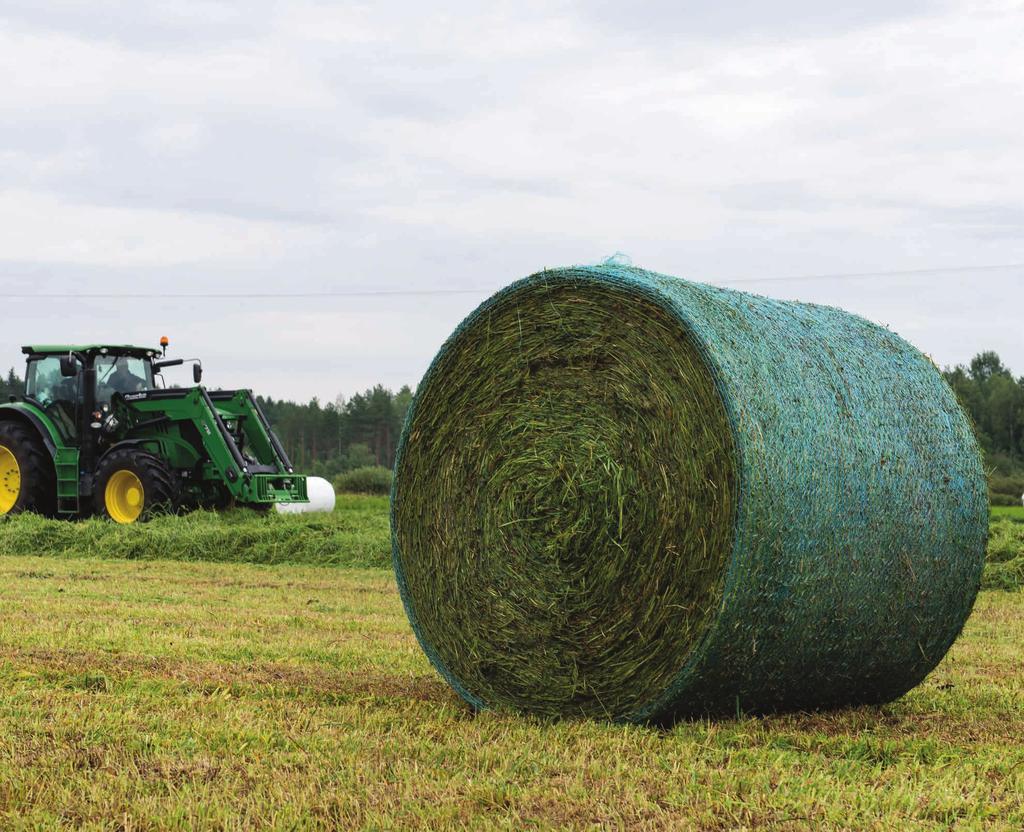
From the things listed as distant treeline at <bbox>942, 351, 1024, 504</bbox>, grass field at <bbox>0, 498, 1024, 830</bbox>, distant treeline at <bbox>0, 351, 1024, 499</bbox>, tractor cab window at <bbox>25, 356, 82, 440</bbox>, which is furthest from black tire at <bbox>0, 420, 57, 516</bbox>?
distant treeline at <bbox>942, 351, 1024, 504</bbox>

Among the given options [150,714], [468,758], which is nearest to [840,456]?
[468,758]

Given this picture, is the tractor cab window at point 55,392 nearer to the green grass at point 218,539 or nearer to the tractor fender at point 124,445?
the tractor fender at point 124,445

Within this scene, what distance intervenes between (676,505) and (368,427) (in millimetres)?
60878

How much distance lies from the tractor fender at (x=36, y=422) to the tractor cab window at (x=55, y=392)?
16cm

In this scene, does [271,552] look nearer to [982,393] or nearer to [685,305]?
[685,305]

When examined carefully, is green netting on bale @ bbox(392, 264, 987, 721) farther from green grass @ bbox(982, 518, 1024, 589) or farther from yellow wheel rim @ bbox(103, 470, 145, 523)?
yellow wheel rim @ bbox(103, 470, 145, 523)

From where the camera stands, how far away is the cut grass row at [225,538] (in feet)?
47.3

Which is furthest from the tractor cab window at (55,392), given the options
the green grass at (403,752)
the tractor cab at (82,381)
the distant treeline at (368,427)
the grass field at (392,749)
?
the distant treeline at (368,427)

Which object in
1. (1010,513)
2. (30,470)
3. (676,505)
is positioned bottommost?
(1010,513)

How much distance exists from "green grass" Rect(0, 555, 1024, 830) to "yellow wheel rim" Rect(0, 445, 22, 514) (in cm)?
1053

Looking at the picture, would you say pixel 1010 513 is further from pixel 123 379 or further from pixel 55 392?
pixel 55 392

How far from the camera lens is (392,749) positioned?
16.1 feet

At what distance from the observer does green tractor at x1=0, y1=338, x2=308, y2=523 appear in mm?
16328

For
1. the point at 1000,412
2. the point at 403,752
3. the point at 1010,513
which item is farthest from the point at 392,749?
the point at 1000,412
